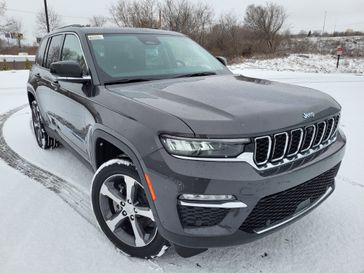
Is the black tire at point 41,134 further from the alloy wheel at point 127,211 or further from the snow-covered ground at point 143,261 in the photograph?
the alloy wheel at point 127,211

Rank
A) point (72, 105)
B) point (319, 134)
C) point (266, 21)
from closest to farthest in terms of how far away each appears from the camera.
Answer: point (319, 134) < point (72, 105) < point (266, 21)

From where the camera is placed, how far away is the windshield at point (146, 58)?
109 inches

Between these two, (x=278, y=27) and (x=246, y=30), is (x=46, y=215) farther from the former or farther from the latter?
(x=278, y=27)

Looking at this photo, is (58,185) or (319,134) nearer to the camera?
(319,134)

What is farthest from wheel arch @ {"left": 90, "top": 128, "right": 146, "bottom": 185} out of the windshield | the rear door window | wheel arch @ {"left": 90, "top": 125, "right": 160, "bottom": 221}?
the rear door window

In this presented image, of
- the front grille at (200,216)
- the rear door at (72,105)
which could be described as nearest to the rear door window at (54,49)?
the rear door at (72,105)

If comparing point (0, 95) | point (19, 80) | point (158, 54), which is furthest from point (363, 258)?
point (19, 80)

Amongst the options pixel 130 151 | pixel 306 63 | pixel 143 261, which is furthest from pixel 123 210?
pixel 306 63

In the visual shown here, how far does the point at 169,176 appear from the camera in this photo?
5.74 feet

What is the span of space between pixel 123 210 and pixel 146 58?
60.2 inches

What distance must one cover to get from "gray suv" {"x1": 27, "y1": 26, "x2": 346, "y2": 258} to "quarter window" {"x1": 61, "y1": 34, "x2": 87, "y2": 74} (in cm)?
2

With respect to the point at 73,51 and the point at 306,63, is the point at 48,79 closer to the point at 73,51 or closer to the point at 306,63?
the point at 73,51

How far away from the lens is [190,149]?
174 centimetres

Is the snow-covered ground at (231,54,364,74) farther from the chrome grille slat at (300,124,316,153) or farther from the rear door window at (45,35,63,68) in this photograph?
the chrome grille slat at (300,124,316,153)
